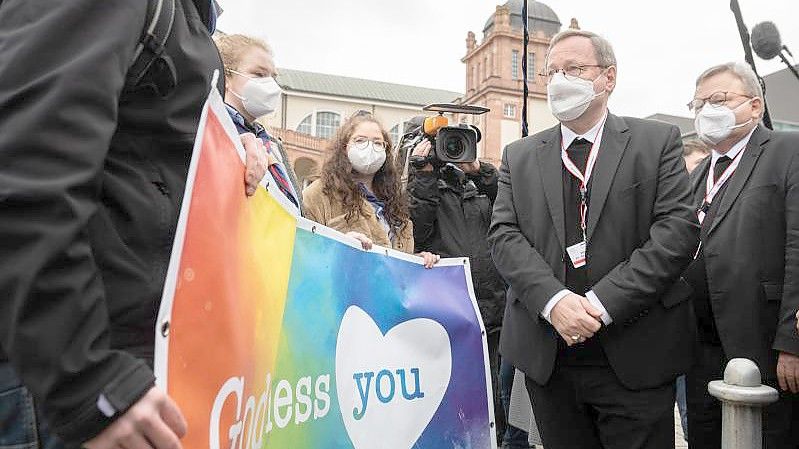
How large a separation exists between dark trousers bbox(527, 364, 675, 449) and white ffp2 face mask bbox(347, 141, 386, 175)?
138cm

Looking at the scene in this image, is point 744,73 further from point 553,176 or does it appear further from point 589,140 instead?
point 553,176

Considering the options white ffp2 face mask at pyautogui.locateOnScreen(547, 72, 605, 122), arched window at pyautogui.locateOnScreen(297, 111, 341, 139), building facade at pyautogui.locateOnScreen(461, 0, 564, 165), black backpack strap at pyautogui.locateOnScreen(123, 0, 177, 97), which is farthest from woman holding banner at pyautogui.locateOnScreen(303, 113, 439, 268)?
arched window at pyautogui.locateOnScreen(297, 111, 341, 139)

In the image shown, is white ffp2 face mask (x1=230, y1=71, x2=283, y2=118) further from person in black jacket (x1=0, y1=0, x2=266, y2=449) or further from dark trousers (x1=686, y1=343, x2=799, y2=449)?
dark trousers (x1=686, y1=343, x2=799, y2=449)

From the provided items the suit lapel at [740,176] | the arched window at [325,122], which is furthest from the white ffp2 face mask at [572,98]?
the arched window at [325,122]

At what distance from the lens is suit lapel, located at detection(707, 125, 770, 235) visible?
2.69m

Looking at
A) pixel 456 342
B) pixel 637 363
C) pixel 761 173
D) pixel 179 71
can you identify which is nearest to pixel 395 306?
pixel 456 342

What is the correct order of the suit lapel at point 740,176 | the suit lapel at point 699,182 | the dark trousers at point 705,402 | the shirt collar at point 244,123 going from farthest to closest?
1. the suit lapel at point 699,182
2. the dark trousers at point 705,402
3. the suit lapel at point 740,176
4. the shirt collar at point 244,123

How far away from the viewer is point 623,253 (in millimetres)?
2309

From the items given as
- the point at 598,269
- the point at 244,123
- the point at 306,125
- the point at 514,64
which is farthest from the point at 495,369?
the point at 514,64

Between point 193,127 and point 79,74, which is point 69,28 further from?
point 193,127

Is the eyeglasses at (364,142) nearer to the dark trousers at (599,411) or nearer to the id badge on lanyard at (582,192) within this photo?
the id badge on lanyard at (582,192)

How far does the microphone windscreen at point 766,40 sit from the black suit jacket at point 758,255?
1305 millimetres

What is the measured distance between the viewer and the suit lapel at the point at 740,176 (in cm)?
269

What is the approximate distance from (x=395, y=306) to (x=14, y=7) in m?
1.57
